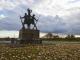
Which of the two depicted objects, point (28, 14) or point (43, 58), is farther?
point (28, 14)

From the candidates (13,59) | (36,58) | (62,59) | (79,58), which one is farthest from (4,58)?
(79,58)

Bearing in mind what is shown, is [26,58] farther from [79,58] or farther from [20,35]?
[20,35]

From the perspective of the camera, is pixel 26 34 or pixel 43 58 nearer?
pixel 43 58

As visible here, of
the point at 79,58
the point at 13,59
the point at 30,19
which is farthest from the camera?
the point at 30,19

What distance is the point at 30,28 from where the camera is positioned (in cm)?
5506

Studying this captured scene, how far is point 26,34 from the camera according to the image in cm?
5481

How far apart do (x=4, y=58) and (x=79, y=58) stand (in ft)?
13.5

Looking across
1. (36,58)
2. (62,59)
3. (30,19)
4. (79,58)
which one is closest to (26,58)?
(36,58)

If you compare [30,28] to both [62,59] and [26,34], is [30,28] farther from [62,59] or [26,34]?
[62,59]

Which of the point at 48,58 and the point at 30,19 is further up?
the point at 30,19

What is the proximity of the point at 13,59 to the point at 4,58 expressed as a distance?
493 millimetres

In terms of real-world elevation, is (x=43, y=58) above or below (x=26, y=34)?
below

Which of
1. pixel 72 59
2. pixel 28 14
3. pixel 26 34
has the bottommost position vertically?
pixel 72 59

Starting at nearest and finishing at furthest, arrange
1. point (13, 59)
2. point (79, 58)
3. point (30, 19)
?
point (13, 59), point (79, 58), point (30, 19)
